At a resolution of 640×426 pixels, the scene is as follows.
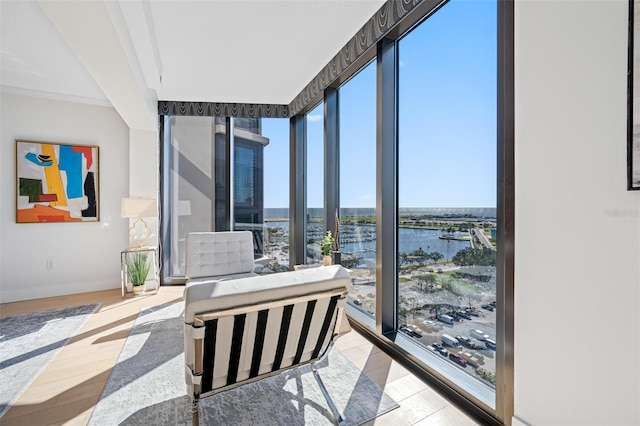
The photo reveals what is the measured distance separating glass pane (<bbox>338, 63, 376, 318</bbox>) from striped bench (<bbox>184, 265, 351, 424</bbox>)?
1.42 metres

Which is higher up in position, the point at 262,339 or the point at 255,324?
the point at 255,324

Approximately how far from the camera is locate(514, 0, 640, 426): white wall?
1086mm

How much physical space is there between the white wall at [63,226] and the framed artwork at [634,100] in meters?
5.21

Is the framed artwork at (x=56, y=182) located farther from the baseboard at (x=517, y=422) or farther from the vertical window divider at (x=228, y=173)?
the baseboard at (x=517, y=422)

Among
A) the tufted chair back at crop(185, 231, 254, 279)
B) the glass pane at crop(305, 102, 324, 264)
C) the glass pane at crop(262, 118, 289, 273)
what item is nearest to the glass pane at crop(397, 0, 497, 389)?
the glass pane at crop(305, 102, 324, 264)

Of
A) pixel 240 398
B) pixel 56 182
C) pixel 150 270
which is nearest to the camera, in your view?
pixel 240 398

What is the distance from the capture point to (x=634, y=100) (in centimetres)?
104

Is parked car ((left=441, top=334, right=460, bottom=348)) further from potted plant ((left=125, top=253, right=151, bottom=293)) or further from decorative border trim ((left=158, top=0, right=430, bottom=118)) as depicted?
potted plant ((left=125, top=253, right=151, bottom=293))

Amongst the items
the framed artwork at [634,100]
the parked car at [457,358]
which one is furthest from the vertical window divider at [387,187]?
the framed artwork at [634,100]

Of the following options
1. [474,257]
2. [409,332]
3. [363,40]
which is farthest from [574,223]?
[363,40]

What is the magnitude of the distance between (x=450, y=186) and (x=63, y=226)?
4944mm

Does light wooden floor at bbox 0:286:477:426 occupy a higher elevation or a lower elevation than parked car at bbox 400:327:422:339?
lower

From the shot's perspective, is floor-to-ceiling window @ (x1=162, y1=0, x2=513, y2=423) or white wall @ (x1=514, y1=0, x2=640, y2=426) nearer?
white wall @ (x1=514, y1=0, x2=640, y2=426)

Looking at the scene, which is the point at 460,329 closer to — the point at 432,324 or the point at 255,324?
the point at 432,324
